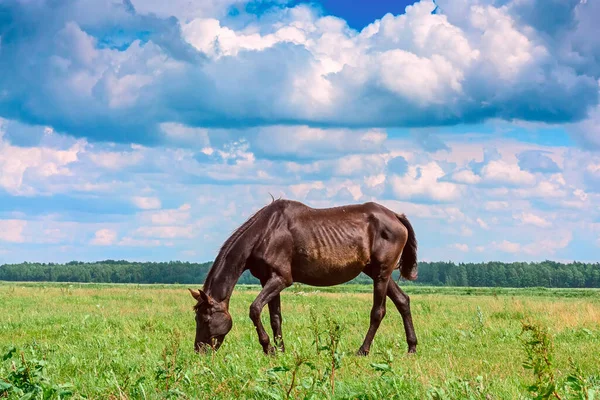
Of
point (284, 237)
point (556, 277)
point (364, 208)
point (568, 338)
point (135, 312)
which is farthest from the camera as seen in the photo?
point (556, 277)

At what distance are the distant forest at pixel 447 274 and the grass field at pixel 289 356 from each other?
122242 millimetres

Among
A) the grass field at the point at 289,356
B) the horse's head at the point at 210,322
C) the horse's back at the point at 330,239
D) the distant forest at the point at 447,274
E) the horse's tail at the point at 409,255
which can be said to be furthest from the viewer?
the distant forest at the point at 447,274

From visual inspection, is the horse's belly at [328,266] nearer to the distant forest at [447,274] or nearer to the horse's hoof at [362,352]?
the horse's hoof at [362,352]

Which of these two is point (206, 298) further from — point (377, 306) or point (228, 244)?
point (377, 306)

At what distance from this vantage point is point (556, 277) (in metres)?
148

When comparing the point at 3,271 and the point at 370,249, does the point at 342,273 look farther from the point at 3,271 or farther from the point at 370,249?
the point at 3,271

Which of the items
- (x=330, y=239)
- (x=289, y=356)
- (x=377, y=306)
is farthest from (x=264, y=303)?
(x=377, y=306)

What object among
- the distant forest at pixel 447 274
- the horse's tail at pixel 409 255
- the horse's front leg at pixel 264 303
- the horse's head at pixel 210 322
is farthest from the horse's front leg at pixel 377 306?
the distant forest at pixel 447 274

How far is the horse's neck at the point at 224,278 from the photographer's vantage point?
1088 cm

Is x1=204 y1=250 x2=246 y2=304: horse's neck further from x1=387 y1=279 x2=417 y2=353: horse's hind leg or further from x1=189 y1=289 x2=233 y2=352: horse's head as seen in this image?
x1=387 y1=279 x2=417 y2=353: horse's hind leg

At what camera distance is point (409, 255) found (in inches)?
513

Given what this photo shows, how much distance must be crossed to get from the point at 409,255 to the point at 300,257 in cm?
283

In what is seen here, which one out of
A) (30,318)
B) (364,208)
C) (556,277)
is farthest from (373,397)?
(556,277)

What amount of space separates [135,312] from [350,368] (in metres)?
12.7
